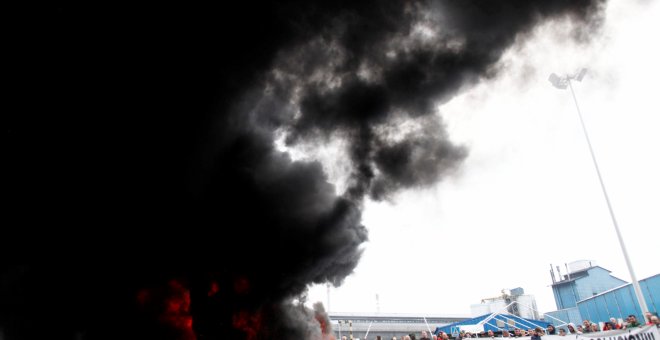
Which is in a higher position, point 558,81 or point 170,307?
point 558,81

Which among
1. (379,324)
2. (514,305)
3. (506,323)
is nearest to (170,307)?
(506,323)

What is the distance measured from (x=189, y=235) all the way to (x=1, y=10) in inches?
587

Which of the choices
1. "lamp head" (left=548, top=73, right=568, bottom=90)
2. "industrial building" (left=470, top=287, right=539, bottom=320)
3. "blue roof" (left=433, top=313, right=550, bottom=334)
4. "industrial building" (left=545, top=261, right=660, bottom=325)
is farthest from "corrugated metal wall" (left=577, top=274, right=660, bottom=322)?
"lamp head" (left=548, top=73, right=568, bottom=90)

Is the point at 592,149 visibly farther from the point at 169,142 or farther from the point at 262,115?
the point at 169,142

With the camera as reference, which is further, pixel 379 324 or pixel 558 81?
pixel 379 324

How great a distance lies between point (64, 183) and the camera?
21172 millimetres

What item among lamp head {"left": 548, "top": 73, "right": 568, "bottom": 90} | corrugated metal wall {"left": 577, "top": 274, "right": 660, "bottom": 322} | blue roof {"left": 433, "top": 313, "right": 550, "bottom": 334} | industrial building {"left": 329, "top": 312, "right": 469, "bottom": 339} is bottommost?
blue roof {"left": 433, "top": 313, "right": 550, "bottom": 334}

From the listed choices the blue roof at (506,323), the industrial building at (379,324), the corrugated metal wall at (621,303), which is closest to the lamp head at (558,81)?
the corrugated metal wall at (621,303)

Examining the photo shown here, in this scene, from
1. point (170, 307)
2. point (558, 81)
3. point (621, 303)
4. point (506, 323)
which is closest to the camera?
point (558, 81)

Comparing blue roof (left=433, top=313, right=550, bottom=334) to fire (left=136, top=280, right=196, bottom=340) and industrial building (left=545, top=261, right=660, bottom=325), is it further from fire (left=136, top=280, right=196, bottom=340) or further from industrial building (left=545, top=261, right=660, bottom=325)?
fire (left=136, top=280, right=196, bottom=340)

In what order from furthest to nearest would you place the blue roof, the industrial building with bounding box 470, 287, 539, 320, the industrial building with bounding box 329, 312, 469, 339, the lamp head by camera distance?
the industrial building with bounding box 329, 312, 469, 339 < the industrial building with bounding box 470, 287, 539, 320 < the blue roof < the lamp head

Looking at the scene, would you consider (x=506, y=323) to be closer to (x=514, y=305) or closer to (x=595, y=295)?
(x=595, y=295)

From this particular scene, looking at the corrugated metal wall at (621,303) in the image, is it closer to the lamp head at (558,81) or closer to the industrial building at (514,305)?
the industrial building at (514,305)

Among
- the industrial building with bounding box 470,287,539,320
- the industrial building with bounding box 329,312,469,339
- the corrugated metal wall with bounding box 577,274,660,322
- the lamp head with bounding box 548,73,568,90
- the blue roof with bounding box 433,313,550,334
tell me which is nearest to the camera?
the lamp head with bounding box 548,73,568,90
